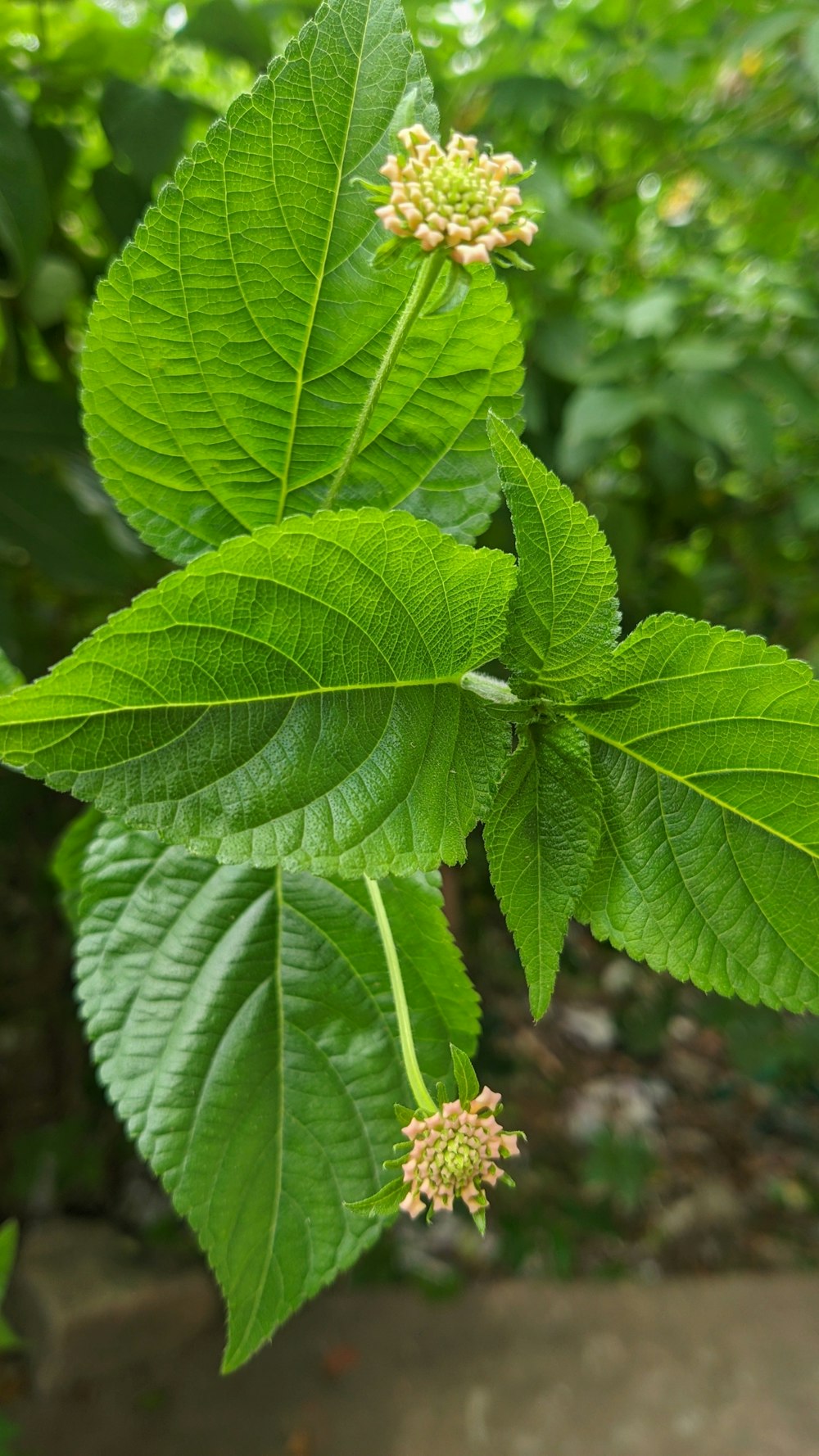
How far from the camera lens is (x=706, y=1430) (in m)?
1.63

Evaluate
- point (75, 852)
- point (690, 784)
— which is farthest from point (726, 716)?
point (75, 852)

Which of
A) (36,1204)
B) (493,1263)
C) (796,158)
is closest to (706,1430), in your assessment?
(493,1263)

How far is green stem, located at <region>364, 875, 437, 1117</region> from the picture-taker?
28cm

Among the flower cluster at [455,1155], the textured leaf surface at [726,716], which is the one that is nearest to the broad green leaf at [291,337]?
the textured leaf surface at [726,716]

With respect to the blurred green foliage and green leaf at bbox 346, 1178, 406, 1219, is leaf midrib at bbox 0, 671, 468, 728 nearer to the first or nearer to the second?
green leaf at bbox 346, 1178, 406, 1219

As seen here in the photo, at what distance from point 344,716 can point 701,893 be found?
0.13 meters

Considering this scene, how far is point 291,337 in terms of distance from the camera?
309 millimetres

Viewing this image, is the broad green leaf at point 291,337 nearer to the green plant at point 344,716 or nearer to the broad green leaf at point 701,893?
the green plant at point 344,716

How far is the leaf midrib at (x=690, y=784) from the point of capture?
0.95 feet

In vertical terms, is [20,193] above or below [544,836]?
above

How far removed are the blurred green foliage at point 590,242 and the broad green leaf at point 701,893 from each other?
1.69 ft

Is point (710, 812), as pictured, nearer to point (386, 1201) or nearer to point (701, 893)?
point (701, 893)

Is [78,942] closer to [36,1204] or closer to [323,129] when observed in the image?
[323,129]

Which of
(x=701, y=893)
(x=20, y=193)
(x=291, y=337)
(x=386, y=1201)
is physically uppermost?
(x=20, y=193)
